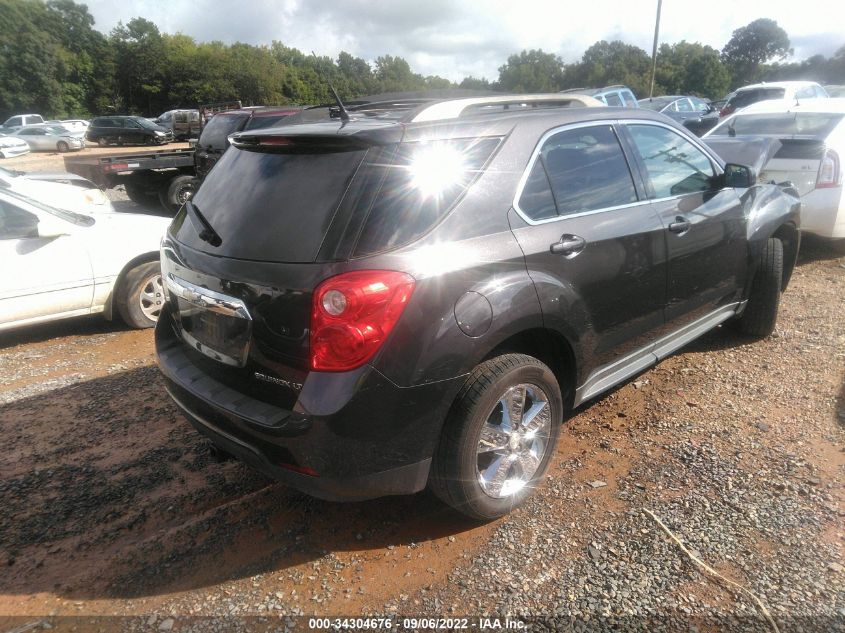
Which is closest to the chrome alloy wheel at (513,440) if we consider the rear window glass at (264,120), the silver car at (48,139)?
the rear window glass at (264,120)

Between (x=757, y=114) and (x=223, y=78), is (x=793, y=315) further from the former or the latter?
(x=223, y=78)

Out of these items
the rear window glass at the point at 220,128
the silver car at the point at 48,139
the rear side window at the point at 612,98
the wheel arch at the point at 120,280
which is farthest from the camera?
the silver car at the point at 48,139

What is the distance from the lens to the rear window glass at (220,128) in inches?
401

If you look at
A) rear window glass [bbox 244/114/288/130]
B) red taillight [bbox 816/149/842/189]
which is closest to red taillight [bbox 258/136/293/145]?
red taillight [bbox 816/149/842/189]

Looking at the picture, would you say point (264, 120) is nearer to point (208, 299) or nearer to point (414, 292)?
point (208, 299)

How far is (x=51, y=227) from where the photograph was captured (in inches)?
195

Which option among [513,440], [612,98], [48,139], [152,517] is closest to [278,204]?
[513,440]

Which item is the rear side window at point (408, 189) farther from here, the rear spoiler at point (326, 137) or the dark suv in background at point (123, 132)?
the dark suv in background at point (123, 132)

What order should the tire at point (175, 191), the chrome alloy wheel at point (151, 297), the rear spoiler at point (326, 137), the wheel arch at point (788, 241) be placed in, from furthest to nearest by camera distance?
the tire at point (175, 191) < the chrome alloy wheel at point (151, 297) < the wheel arch at point (788, 241) < the rear spoiler at point (326, 137)

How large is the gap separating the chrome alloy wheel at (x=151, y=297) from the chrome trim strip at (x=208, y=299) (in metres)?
2.90

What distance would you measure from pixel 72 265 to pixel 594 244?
436 centimetres

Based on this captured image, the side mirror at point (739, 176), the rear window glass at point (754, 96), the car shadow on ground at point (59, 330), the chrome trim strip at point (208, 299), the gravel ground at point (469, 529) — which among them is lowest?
the gravel ground at point (469, 529)

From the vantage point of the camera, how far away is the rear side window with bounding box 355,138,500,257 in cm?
228

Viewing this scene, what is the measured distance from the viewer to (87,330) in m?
5.57
